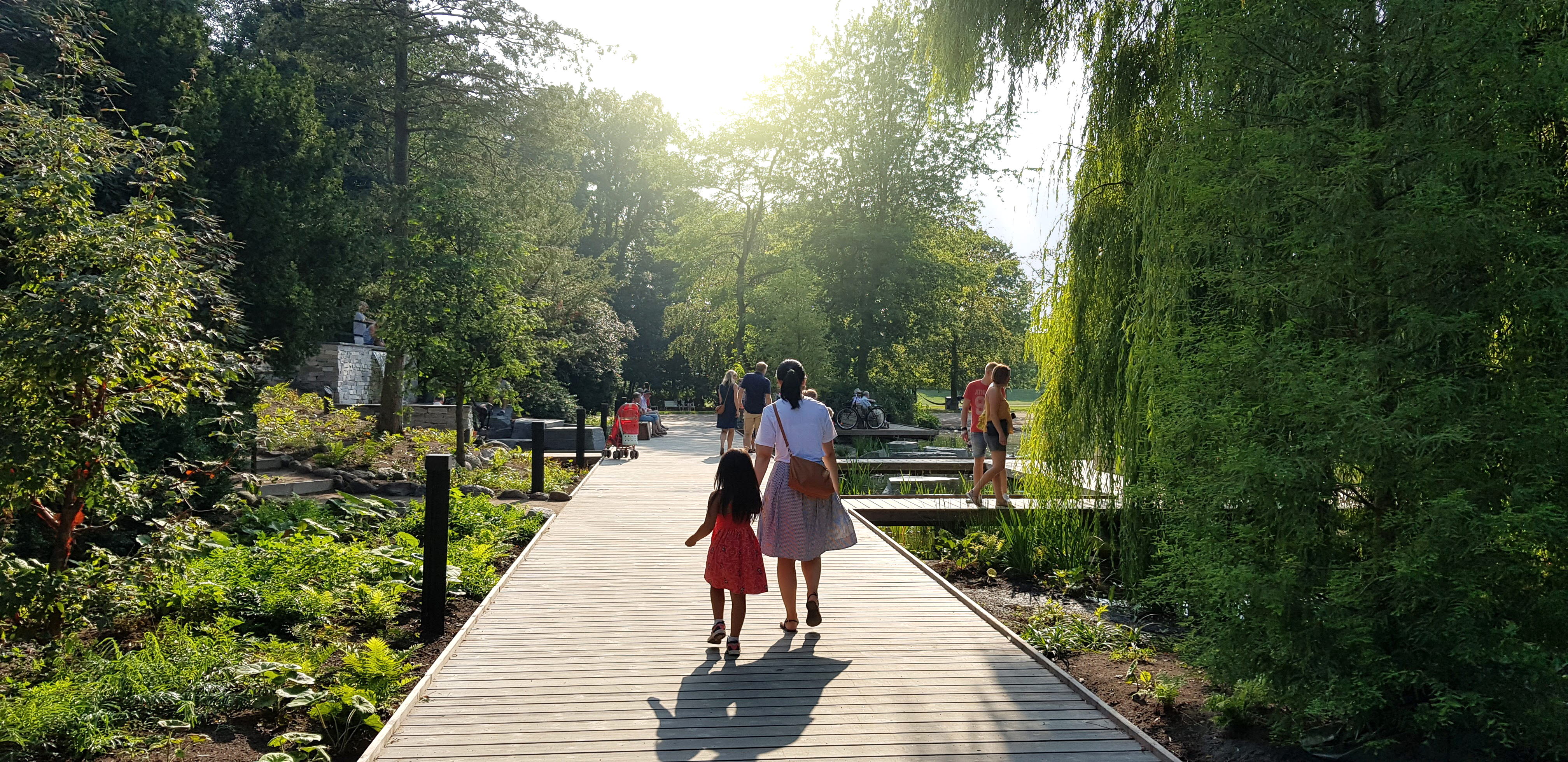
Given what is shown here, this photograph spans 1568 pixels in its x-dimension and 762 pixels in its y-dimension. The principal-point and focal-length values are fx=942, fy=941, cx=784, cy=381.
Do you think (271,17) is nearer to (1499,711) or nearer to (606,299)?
(1499,711)

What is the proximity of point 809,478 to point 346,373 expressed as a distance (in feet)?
75.1

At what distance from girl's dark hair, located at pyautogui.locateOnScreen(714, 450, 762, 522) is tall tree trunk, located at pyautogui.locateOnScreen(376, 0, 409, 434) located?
11.7m

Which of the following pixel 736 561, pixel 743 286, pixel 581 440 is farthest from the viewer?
pixel 743 286

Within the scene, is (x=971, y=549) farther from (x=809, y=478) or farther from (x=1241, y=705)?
(x=1241, y=705)

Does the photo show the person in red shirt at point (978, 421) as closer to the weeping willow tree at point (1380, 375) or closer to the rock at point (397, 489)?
the weeping willow tree at point (1380, 375)

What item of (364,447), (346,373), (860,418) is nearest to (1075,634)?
(364,447)

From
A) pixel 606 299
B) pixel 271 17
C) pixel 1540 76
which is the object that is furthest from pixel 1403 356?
pixel 606 299

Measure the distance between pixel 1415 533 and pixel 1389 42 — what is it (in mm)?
2047

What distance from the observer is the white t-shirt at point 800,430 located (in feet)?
19.7

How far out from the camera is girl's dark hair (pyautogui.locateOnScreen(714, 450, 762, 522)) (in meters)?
5.59

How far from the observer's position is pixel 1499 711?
351 cm

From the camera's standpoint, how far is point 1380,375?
3926 mm

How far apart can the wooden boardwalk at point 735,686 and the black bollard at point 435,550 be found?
0.74 feet

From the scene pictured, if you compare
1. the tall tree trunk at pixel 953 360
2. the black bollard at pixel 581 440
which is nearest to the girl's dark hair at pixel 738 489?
the black bollard at pixel 581 440
